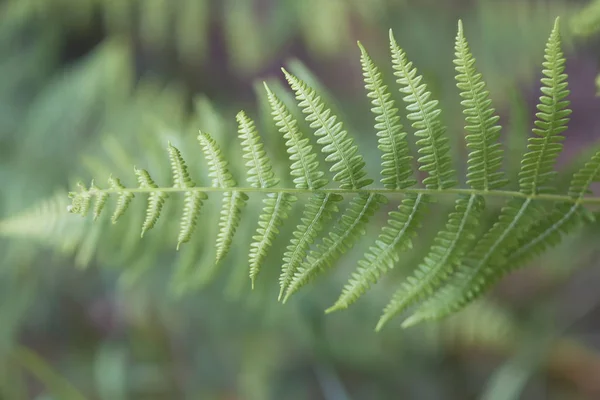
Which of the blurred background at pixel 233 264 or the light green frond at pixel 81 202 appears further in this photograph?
the blurred background at pixel 233 264

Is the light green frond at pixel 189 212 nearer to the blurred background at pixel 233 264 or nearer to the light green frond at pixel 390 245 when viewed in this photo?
the light green frond at pixel 390 245

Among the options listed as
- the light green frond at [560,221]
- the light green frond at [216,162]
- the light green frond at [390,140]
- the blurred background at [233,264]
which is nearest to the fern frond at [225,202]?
the light green frond at [216,162]

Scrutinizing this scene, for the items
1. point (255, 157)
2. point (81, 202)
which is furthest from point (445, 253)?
point (81, 202)

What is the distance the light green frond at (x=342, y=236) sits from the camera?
83cm

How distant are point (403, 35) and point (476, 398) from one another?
5.37ft

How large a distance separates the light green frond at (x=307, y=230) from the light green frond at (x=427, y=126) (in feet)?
0.50

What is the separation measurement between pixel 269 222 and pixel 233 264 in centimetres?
83

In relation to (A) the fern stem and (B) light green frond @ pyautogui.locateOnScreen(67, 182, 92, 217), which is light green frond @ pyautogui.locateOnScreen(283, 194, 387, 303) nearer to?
(A) the fern stem

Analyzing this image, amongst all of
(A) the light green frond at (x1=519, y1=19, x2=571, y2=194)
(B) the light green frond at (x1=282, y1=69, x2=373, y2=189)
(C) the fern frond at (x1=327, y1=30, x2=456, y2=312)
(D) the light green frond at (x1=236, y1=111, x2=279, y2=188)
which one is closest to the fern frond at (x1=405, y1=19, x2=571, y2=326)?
(A) the light green frond at (x1=519, y1=19, x2=571, y2=194)

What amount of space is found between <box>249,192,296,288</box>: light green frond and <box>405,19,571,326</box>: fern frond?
0.32 meters

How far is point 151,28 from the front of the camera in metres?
2.30

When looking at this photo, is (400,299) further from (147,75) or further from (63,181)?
(147,75)

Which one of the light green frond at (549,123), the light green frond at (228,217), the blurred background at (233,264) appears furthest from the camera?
the blurred background at (233,264)

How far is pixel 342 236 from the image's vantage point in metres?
0.84
